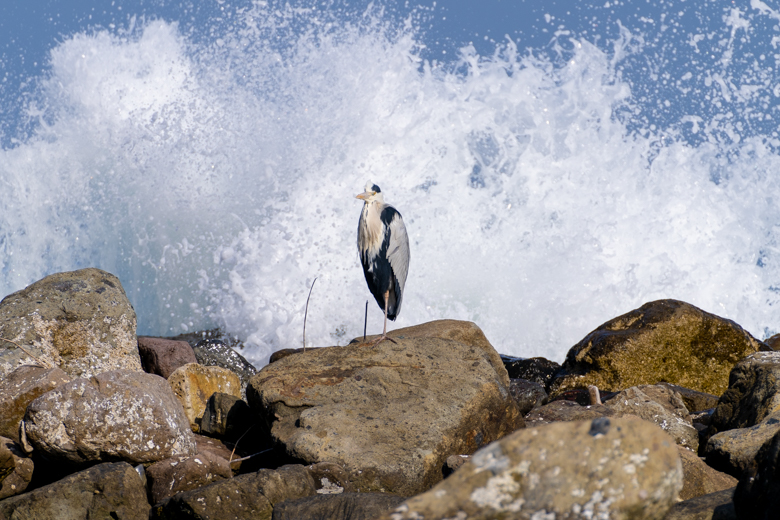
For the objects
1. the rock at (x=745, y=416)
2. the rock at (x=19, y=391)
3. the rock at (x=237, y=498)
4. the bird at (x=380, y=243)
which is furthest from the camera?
the bird at (x=380, y=243)

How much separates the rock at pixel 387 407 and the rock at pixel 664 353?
1.99 m

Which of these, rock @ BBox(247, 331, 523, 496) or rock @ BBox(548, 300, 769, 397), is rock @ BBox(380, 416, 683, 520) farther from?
rock @ BBox(548, 300, 769, 397)

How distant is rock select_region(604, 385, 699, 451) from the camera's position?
Result: 448 cm

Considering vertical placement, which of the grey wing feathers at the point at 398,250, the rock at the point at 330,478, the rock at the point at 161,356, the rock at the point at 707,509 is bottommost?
the rock at the point at 707,509

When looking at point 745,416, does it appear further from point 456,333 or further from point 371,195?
point 371,195

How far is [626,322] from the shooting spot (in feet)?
21.9

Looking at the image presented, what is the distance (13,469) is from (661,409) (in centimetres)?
427

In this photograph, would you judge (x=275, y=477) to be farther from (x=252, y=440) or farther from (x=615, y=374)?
(x=615, y=374)

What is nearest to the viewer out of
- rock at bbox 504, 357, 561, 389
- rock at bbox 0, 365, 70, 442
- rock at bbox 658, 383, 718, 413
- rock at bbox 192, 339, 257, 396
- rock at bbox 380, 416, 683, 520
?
rock at bbox 380, 416, 683, 520

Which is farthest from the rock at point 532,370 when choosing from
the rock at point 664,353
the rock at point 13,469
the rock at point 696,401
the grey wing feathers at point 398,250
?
the rock at point 13,469

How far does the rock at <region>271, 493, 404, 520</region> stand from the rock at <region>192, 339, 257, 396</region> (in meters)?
4.75

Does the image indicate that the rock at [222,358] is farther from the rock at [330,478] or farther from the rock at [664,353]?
the rock at [330,478]

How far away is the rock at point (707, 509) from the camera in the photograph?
2.31 metres

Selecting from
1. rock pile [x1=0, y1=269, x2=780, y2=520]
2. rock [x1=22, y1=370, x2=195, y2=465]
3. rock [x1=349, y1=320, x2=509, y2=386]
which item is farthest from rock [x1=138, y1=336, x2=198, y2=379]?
rock [x1=22, y1=370, x2=195, y2=465]
